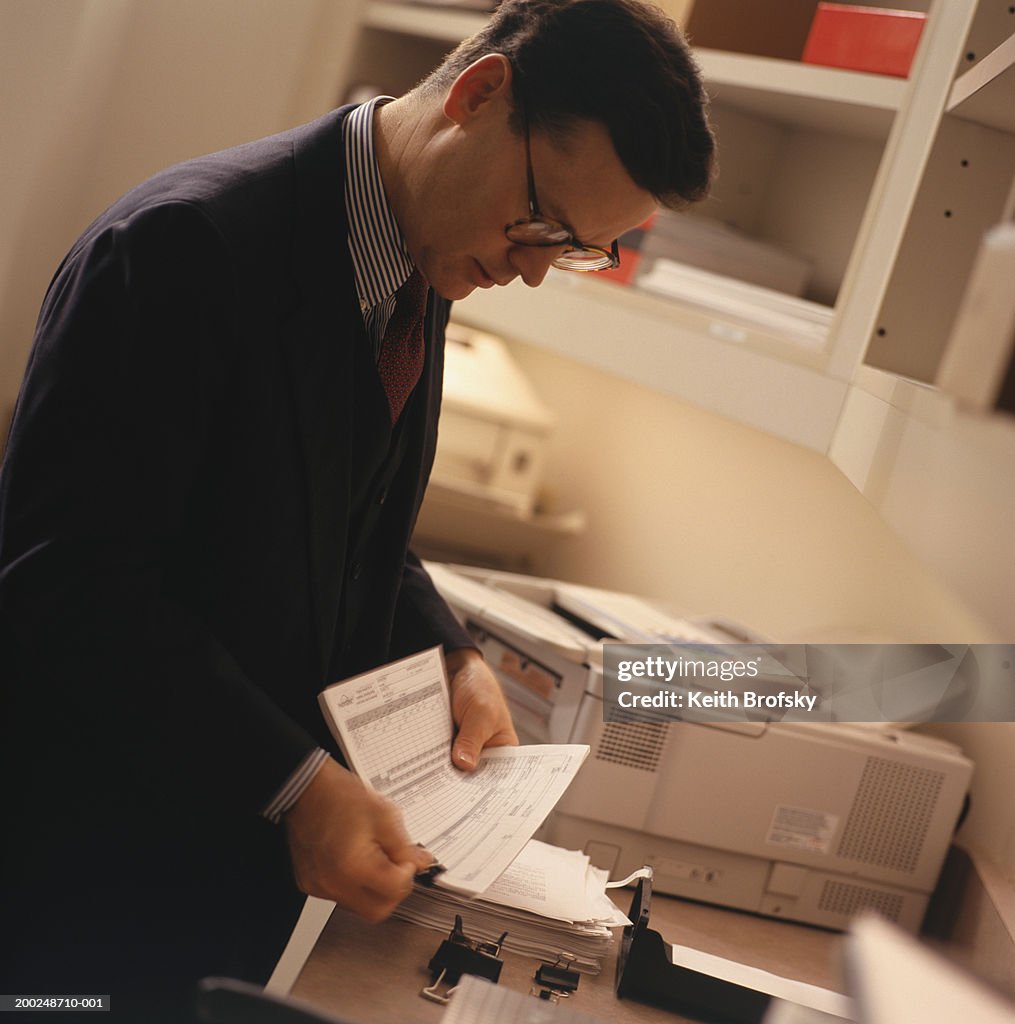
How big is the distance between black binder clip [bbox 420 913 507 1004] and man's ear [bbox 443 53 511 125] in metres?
0.84

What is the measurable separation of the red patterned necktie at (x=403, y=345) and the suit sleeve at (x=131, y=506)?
0.27 metres

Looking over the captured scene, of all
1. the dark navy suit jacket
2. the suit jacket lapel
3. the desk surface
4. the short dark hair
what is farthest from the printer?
the short dark hair

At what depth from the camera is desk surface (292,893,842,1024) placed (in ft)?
3.50

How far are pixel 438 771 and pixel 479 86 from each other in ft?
2.31

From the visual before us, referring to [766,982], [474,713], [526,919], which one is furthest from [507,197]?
[766,982]

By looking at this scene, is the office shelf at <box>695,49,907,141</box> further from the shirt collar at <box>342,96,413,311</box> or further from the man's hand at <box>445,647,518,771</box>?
the man's hand at <box>445,647,518,771</box>

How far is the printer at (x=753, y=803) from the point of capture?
1627mm

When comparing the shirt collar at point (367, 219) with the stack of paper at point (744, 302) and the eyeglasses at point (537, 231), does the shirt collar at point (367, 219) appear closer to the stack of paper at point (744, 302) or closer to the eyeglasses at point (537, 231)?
the eyeglasses at point (537, 231)

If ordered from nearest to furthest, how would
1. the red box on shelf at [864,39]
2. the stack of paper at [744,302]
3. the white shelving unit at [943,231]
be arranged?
the white shelving unit at [943,231] < the red box on shelf at [864,39] < the stack of paper at [744,302]

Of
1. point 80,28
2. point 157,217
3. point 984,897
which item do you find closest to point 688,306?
point 984,897

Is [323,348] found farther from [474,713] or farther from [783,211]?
[783,211]

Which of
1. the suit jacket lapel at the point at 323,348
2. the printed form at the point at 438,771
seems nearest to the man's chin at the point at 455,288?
the suit jacket lapel at the point at 323,348

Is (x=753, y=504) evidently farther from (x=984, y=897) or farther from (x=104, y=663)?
(x=104, y=663)

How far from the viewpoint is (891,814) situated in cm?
169
